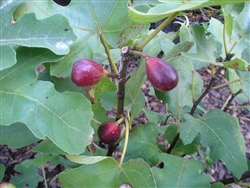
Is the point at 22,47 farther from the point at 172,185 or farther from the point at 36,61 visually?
the point at 172,185

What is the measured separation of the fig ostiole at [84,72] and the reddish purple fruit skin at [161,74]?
12 centimetres

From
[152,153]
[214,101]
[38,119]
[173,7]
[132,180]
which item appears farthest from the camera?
[214,101]

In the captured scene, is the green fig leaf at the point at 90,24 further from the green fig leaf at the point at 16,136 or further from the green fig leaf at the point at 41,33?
the green fig leaf at the point at 16,136

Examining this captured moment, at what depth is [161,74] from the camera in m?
0.62

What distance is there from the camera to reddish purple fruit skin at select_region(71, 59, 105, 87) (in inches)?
25.6

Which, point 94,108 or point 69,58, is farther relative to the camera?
point 94,108

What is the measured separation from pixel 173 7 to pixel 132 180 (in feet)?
1.56

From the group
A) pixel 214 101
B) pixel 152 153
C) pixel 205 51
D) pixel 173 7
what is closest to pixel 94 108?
pixel 152 153

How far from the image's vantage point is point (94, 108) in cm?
96

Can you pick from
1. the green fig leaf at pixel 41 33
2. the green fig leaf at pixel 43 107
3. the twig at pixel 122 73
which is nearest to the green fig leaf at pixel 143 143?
the twig at pixel 122 73

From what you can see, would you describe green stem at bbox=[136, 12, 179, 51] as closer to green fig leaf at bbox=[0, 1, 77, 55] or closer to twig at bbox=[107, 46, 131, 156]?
twig at bbox=[107, 46, 131, 156]

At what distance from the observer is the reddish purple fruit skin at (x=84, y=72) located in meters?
0.65

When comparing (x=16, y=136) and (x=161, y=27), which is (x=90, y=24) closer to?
(x=161, y=27)

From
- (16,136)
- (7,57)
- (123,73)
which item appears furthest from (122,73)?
(16,136)
